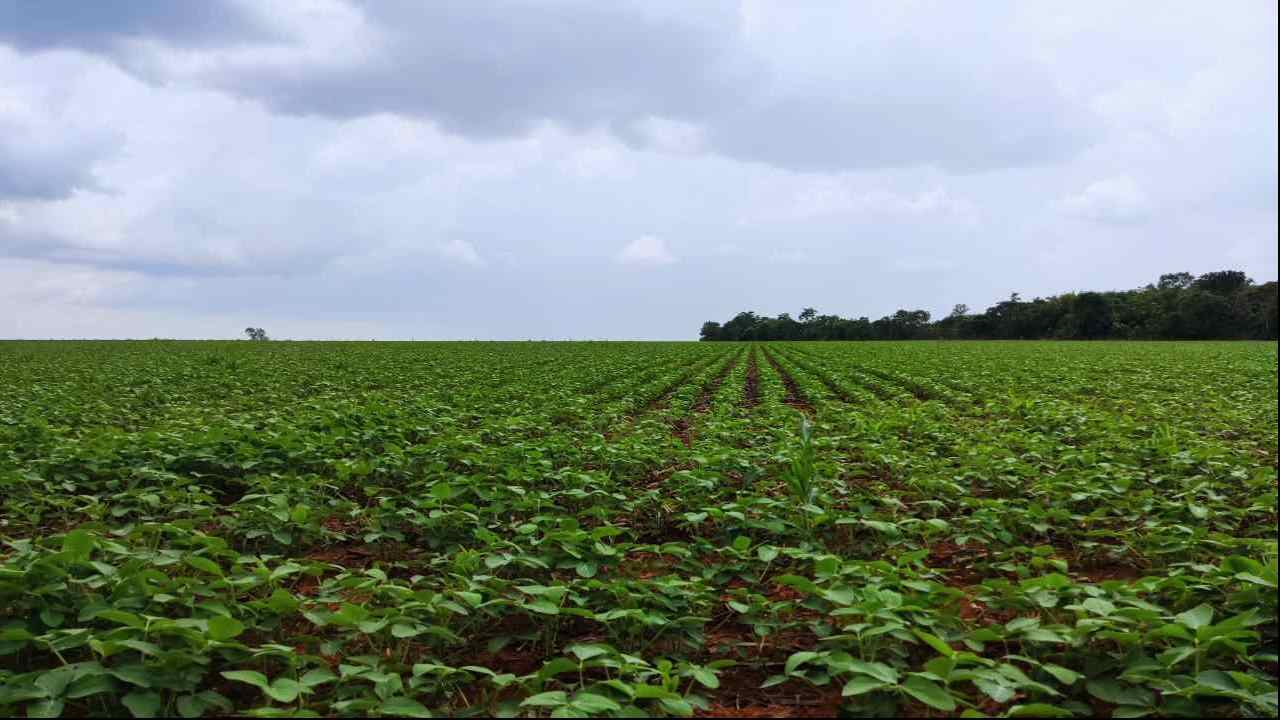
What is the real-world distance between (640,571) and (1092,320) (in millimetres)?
106768

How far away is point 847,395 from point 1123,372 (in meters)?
10.4

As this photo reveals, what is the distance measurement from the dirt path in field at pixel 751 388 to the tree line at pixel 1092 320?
69247mm

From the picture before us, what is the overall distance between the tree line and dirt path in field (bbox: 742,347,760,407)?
69.2 meters

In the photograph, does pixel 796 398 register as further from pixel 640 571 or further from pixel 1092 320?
pixel 1092 320

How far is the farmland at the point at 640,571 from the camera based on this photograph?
2791 mm

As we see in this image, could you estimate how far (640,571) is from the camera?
4395mm

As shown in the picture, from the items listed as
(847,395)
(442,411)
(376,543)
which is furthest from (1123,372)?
(376,543)

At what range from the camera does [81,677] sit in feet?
8.77

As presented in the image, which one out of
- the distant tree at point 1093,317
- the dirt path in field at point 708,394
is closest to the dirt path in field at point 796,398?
the dirt path in field at point 708,394

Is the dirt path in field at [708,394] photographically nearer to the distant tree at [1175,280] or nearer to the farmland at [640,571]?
the farmland at [640,571]

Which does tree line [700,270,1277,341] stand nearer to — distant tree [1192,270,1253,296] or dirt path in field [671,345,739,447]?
distant tree [1192,270,1253,296]

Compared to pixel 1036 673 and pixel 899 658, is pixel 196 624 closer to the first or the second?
pixel 899 658

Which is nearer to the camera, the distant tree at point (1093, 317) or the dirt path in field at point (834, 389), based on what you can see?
the dirt path in field at point (834, 389)

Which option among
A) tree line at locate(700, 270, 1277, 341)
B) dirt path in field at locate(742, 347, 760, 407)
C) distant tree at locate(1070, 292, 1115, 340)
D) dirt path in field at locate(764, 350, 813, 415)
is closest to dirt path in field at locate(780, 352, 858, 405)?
dirt path in field at locate(764, 350, 813, 415)
